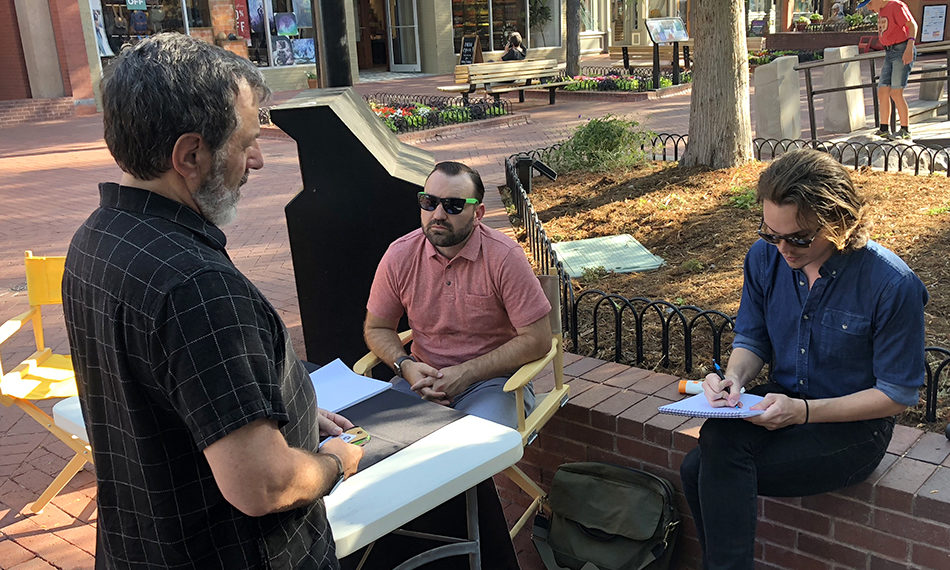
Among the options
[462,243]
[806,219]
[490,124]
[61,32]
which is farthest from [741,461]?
[61,32]

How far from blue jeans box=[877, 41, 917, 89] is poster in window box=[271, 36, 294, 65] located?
15859 millimetres

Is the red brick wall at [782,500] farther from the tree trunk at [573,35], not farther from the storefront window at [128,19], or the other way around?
the storefront window at [128,19]

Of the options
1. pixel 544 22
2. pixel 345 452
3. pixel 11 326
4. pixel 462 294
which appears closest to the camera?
pixel 345 452

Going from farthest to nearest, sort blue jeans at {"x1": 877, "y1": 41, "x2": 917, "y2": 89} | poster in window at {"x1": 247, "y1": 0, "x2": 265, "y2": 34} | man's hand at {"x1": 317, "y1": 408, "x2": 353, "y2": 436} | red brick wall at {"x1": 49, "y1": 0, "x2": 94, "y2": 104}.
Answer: poster in window at {"x1": 247, "y1": 0, "x2": 265, "y2": 34}, red brick wall at {"x1": 49, "y1": 0, "x2": 94, "y2": 104}, blue jeans at {"x1": 877, "y1": 41, "x2": 917, "y2": 89}, man's hand at {"x1": 317, "y1": 408, "x2": 353, "y2": 436}

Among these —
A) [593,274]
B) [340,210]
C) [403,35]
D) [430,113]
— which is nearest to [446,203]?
[340,210]

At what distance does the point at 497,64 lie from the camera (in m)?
15.5

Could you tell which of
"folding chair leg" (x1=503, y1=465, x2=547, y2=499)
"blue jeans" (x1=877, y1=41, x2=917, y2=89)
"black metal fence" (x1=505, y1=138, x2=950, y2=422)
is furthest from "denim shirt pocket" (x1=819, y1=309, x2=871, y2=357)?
"blue jeans" (x1=877, y1=41, x2=917, y2=89)

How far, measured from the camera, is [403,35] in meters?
25.0

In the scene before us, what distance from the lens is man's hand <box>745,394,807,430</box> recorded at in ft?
7.80

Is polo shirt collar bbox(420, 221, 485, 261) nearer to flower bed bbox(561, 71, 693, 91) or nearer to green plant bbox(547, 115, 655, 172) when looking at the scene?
green plant bbox(547, 115, 655, 172)

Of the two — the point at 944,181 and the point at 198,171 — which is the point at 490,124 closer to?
the point at 944,181

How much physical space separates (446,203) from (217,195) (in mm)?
1595

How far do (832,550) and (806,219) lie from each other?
Answer: 108cm

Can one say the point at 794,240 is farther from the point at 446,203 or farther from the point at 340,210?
the point at 340,210
